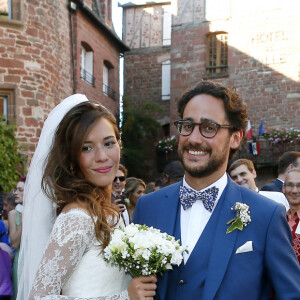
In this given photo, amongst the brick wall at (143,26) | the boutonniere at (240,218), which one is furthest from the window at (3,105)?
the brick wall at (143,26)

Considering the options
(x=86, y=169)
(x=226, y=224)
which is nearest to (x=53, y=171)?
(x=86, y=169)

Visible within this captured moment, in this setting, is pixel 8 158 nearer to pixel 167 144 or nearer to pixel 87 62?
pixel 87 62

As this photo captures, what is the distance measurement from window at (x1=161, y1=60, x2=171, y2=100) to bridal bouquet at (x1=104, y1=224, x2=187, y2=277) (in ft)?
70.3

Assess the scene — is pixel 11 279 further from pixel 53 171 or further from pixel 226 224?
pixel 226 224

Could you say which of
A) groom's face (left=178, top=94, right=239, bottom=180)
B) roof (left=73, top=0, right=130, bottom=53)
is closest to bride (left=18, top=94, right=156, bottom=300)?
groom's face (left=178, top=94, right=239, bottom=180)

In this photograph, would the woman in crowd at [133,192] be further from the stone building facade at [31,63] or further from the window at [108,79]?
the window at [108,79]

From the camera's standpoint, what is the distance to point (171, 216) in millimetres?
2906

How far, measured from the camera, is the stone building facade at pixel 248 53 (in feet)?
63.8

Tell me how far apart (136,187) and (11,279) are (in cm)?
217

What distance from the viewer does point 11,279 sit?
248 inches

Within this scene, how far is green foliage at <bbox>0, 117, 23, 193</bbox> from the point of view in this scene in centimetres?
1251

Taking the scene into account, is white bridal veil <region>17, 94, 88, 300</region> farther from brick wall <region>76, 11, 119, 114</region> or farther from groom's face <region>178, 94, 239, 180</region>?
brick wall <region>76, 11, 119, 114</region>

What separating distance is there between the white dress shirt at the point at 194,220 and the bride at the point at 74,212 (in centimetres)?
33

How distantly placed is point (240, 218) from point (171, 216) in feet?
1.41
